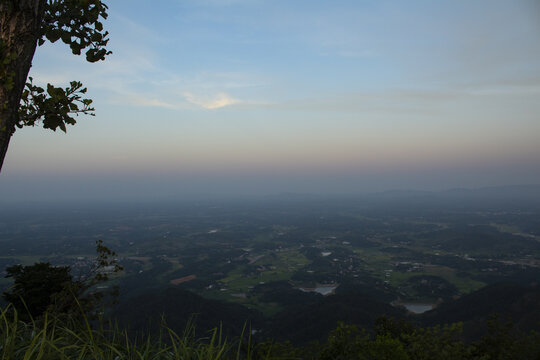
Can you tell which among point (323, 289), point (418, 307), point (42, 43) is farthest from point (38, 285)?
point (323, 289)

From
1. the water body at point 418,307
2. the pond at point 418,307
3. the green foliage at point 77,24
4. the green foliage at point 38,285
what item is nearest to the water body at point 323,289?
the pond at point 418,307

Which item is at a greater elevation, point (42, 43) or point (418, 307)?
point (42, 43)

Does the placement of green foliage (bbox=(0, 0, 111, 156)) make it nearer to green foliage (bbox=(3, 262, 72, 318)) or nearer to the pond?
green foliage (bbox=(3, 262, 72, 318))

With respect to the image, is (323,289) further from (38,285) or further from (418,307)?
(38,285)

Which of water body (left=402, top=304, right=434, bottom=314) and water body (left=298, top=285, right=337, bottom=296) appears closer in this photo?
water body (left=402, top=304, right=434, bottom=314)

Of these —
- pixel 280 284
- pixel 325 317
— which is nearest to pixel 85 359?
pixel 325 317

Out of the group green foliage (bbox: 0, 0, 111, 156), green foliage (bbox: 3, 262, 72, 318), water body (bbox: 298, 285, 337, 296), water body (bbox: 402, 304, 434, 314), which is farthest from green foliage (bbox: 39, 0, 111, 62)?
water body (bbox: 298, 285, 337, 296)
